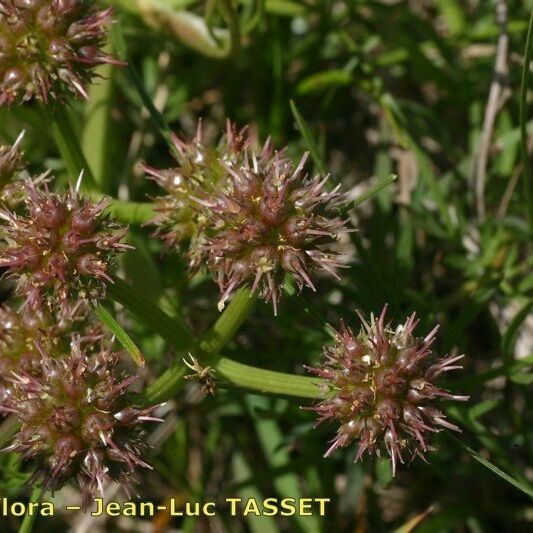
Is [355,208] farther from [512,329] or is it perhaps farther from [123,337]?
[123,337]

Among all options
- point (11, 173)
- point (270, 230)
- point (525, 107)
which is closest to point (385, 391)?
point (270, 230)

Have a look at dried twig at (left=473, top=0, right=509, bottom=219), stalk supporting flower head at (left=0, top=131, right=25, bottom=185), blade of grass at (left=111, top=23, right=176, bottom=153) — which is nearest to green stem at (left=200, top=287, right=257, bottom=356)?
blade of grass at (left=111, top=23, right=176, bottom=153)

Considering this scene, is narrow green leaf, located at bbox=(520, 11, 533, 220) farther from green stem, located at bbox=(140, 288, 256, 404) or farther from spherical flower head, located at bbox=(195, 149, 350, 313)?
green stem, located at bbox=(140, 288, 256, 404)

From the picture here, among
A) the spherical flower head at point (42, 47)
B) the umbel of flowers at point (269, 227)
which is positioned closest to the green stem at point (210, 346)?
the umbel of flowers at point (269, 227)

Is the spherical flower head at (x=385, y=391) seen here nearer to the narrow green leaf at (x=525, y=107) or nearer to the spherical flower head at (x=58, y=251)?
the spherical flower head at (x=58, y=251)

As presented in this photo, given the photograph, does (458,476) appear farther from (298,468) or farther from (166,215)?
(166,215)
